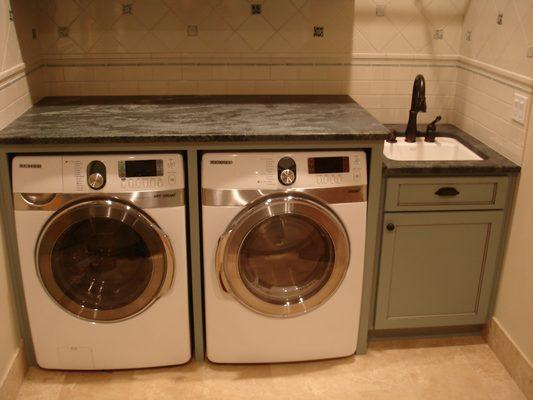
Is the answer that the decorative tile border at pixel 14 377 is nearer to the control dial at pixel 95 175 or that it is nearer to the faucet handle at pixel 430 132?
the control dial at pixel 95 175

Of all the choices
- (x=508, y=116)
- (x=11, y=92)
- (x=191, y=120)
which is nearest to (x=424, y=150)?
(x=508, y=116)

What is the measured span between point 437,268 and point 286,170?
0.84 metres

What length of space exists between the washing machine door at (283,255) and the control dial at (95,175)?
1.65 feet

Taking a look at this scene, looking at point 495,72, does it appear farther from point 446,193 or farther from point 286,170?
point 286,170

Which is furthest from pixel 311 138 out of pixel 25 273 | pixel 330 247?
pixel 25 273

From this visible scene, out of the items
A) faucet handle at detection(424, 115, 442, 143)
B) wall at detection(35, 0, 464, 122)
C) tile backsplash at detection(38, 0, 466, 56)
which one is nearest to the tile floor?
faucet handle at detection(424, 115, 442, 143)

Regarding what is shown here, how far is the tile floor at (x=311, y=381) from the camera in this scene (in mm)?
2420

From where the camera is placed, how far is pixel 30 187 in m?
2.20

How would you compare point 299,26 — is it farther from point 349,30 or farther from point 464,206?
point 464,206

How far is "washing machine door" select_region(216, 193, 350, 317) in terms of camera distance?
7.42 ft

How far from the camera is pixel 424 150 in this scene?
2.86 m

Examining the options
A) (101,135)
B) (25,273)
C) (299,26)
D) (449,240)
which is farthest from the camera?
(299,26)

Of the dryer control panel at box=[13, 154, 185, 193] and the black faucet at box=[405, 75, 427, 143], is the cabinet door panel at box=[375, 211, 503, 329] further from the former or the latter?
the dryer control panel at box=[13, 154, 185, 193]

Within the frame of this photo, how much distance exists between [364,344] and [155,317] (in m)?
0.94
